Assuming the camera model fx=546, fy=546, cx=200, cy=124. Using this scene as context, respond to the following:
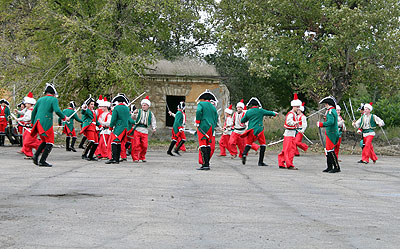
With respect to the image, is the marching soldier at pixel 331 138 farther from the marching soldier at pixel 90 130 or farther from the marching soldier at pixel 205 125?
the marching soldier at pixel 90 130

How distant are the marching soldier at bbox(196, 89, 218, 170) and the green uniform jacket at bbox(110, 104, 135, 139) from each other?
216 centimetres

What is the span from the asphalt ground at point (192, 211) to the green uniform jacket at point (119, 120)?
2.76 meters

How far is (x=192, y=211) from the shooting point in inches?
275

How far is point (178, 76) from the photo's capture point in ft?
92.1

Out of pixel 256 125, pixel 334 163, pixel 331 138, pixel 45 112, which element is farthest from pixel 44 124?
pixel 334 163

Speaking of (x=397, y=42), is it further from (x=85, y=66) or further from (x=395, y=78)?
(x=85, y=66)

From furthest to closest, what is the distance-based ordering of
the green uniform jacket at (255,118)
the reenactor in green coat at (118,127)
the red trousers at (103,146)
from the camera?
the red trousers at (103,146) < the green uniform jacket at (255,118) < the reenactor in green coat at (118,127)

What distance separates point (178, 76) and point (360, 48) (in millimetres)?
9109

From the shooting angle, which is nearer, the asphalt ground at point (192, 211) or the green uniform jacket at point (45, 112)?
the asphalt ground at point (192, 211)

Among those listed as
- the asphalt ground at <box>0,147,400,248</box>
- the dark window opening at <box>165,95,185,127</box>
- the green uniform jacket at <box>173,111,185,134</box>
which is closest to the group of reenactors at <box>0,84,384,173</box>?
the green uniform jacket at <box>173,111,185,134</box>

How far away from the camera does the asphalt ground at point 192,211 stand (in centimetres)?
539

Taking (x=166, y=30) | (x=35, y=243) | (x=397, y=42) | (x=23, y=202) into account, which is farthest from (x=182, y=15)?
(x=35, y=243)

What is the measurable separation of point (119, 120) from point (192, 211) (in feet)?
25.9

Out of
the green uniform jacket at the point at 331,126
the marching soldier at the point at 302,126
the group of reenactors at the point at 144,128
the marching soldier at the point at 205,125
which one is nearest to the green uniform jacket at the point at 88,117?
the group of reenactors at the point at 144,128
